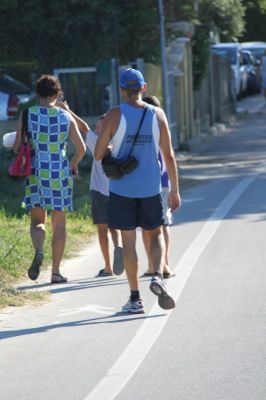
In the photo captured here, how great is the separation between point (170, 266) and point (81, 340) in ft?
8.86

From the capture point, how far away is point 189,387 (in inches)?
245

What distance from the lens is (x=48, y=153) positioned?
30.6 feet

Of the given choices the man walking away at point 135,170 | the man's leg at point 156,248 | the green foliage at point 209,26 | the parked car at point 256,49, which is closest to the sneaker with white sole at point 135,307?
the man walking away at point 135,170

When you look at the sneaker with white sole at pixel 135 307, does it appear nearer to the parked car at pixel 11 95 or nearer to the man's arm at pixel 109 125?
the man's arm at pixel 109 125

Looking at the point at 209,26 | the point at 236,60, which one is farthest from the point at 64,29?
the point at 236,60

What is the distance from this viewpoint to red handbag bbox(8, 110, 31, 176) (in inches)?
365

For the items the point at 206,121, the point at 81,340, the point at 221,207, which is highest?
the point at 81,340

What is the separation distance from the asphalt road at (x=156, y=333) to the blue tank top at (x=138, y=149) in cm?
95

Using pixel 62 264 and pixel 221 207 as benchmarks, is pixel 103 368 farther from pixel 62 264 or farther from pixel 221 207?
pixel 221 207

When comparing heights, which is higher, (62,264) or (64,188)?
(64,188)

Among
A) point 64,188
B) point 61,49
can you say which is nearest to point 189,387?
point 64,188

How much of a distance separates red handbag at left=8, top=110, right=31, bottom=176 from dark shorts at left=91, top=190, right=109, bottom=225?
853mm

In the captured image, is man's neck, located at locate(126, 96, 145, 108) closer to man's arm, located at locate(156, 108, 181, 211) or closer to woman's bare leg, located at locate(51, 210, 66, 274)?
man's arm, located at locate(156, 108, 181, 211)

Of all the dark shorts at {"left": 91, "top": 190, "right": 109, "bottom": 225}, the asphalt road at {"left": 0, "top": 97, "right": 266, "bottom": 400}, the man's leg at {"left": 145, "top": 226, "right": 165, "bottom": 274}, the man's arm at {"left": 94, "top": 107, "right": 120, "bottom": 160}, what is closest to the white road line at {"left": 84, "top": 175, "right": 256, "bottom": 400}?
the asphalt road at {"left": 0, "top": 97, "right": 266, "bottom": 400}
